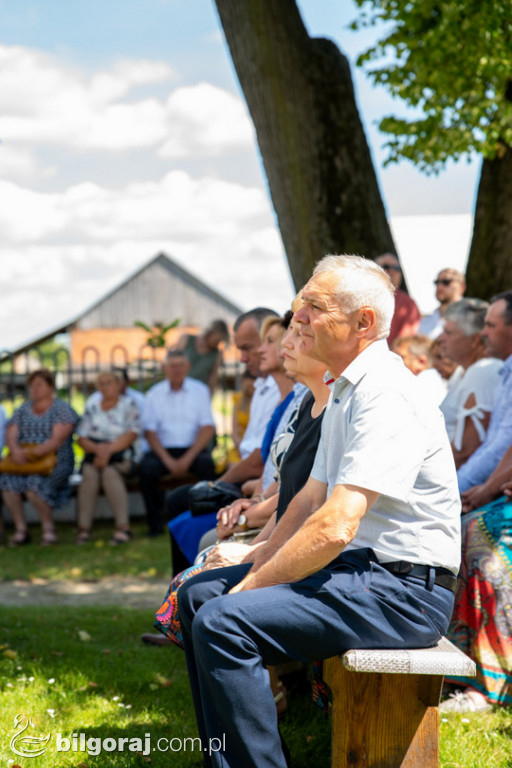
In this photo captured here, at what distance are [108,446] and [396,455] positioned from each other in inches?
269

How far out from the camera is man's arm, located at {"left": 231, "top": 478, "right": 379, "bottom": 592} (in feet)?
8.04

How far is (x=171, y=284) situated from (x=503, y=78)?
49.1m

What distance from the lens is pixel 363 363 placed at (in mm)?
2670

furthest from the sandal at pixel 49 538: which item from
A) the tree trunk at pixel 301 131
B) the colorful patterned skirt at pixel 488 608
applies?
the colorful patterned skirt at pixel 488 608

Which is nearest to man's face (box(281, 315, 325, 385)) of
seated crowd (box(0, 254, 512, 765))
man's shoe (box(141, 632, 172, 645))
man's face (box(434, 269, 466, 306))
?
seated crowd (box(0, 254, 512, 765))

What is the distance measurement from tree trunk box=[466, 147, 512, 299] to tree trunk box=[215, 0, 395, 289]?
1597 millimetres

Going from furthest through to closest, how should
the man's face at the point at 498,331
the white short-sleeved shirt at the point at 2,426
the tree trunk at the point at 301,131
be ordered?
the white short-sleeved shirt at the point at 2,426
the tree trunk at the point at 301,131
the man's face at the point at 498,331

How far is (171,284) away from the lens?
5691 cm

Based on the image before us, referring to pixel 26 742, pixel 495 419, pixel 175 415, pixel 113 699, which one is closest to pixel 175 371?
pixel 175 415

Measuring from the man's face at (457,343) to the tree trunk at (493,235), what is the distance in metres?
3.81

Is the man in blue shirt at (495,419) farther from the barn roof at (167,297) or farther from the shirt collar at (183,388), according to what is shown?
the barn roof at (167,297)

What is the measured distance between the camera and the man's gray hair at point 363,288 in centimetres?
273

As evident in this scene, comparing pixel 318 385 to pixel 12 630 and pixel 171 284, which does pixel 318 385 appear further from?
pixel 171 284

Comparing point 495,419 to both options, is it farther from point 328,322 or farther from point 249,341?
point 328,322
